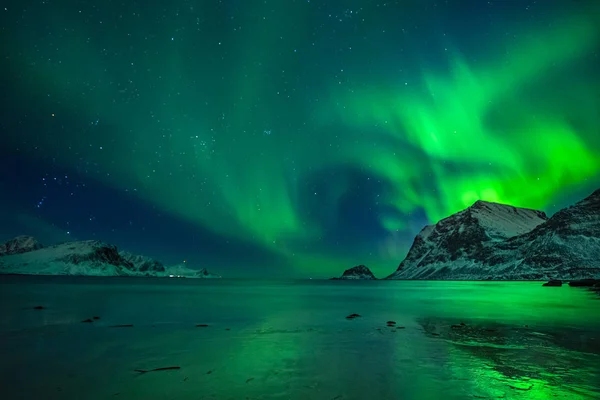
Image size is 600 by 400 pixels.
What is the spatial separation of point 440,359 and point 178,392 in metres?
11.5

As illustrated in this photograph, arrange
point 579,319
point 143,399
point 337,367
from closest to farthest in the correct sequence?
1. point 143,399
2. point 337,367
3. point 579,319

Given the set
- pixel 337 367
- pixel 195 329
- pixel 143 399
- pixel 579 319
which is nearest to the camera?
pixel 143 399

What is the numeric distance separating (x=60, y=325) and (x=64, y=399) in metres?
23.5

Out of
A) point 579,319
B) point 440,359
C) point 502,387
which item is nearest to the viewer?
point 502,387

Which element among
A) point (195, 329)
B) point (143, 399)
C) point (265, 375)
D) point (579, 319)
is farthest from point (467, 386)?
point (579, 319)

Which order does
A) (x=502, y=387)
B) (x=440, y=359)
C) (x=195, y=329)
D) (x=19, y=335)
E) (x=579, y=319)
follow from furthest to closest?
(x=579, y=319) → (x=195, y=329) → (x=19, y=335) → (x=440, y=359) → (x=502, y=387)

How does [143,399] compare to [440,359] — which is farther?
[440,359]

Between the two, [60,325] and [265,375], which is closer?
[265,375]

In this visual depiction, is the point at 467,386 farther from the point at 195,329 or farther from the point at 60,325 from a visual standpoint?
the point at 60,325

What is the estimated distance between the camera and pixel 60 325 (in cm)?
3136

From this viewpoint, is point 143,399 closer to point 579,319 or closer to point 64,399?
point 64,399

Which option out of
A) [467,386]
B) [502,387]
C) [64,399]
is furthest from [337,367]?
[64,399]

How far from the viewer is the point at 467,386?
12898 millimetres

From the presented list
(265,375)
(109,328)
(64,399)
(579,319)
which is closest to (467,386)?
(265,375)
